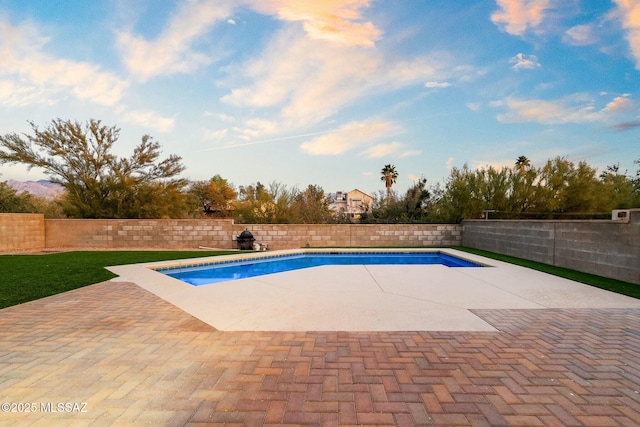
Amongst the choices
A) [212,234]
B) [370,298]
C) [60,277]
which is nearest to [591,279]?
[370,298]

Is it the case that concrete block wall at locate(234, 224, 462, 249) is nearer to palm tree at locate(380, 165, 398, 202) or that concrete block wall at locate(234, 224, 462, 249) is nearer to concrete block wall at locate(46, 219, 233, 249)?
concrete block wall at locate(46, 219, 233, 249)

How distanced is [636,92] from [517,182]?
4311mm

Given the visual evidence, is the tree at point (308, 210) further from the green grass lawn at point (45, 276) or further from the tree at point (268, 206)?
the green grass lawn at point (45, 276)

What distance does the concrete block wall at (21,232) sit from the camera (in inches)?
418

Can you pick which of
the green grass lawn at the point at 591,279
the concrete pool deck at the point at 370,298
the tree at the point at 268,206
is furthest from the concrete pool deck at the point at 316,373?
the tree at the point at 268,206

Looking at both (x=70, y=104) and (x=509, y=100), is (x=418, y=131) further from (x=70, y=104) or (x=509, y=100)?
(x=70, y=104)

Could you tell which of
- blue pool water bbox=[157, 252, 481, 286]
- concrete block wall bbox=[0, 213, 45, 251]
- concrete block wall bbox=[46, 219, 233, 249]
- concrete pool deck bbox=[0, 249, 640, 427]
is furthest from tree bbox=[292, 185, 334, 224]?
concrete pool deck bbox=[0, 249, 640, 427]

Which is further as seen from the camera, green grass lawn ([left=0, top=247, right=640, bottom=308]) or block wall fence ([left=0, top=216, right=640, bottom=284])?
block wall fence ([left=0, top=216, right=640, bottom=284])

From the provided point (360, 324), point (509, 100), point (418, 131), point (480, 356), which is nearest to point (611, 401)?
point (480, 356)

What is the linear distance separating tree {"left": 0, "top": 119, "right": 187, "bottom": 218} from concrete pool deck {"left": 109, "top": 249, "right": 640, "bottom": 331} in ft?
30.0

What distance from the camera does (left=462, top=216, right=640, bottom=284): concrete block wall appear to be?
549cm

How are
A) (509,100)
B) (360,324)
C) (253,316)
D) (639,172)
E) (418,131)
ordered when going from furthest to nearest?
1. (639,172)
2. (418,131)
3. (509,100)
4. (253,316)
5. (360,324)

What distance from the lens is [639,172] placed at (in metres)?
18.7

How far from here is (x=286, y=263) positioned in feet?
30.6
